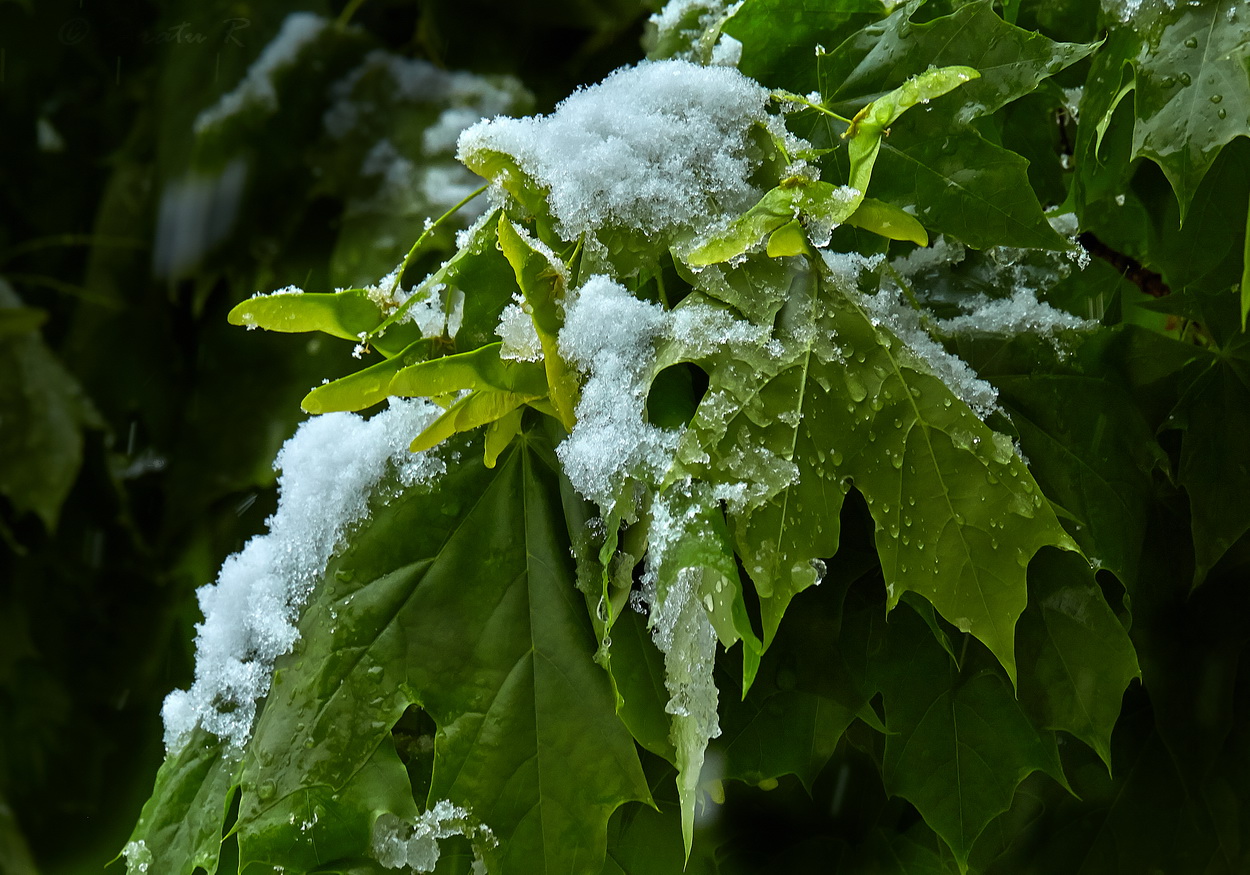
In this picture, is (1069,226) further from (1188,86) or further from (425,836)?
(425,836)

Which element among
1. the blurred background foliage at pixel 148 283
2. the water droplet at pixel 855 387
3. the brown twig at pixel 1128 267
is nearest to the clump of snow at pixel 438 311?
the water droplet at pixel 855 387

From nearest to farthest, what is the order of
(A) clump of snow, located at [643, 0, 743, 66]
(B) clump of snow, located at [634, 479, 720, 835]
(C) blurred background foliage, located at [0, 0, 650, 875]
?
1. (B) clump of snow, located at [634, 479, 720, 835]
2. (A) clump of snow, located at [643, 0, 743, 66]
3. (C) blurred background foliage, located at [0, 0, 650, 875]

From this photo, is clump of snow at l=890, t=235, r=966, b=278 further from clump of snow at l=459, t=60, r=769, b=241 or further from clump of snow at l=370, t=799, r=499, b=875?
clump of snow at l=370, t=799, r=499, b=875

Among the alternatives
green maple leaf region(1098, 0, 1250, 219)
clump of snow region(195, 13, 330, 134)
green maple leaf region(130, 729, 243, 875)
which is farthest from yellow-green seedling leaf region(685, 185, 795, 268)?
clump of snow region(195, 13, 330, 134)

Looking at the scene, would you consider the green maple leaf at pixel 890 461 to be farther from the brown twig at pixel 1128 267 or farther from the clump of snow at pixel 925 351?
the brown twig at pixel 1128 267

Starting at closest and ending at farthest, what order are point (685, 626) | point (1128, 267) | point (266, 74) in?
point (685, 626), point (1128, 267), point (266, 74)

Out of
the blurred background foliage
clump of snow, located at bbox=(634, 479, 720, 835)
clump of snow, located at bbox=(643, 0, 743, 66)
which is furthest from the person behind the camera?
the blurred background foliage

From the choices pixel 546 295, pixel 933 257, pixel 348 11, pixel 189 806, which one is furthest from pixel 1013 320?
pixel 348 11

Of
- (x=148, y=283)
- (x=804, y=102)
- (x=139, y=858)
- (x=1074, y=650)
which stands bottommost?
(x=148, y=283)
